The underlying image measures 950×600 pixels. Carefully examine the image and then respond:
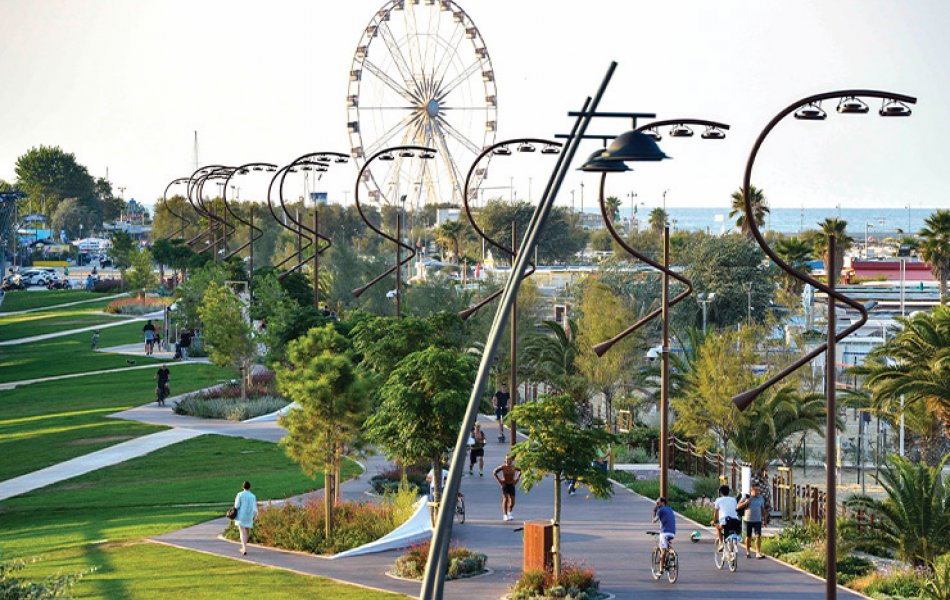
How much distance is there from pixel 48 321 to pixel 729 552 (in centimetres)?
7347

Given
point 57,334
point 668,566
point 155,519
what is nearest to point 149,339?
point 57,334

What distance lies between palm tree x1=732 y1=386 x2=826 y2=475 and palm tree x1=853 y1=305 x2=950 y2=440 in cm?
267

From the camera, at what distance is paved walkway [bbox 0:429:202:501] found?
118ft

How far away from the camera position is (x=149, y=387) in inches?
2224

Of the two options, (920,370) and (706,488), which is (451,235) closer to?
(920,370)

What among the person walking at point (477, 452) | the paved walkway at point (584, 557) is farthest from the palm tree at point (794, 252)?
the paved walkway at point (584, 557)

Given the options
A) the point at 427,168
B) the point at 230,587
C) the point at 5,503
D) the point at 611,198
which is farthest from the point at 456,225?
the point at 230,587

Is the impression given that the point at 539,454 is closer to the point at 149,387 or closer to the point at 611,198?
the point at 149,387

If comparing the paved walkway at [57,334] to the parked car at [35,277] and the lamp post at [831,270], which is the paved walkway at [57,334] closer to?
the parked car at [35,277]

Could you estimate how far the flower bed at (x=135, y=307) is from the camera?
303ft

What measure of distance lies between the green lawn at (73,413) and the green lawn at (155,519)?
3159mm

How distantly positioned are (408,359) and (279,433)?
16.8 m

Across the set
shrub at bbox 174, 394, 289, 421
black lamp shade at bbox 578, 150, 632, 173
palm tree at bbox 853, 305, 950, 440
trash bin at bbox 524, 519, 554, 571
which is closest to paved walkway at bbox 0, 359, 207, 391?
shrub at bbox 174, 394, 289, 421

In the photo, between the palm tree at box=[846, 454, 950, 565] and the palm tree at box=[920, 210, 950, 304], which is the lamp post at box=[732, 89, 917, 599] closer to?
the palm tree at box=[846, 454, 950, 565]
